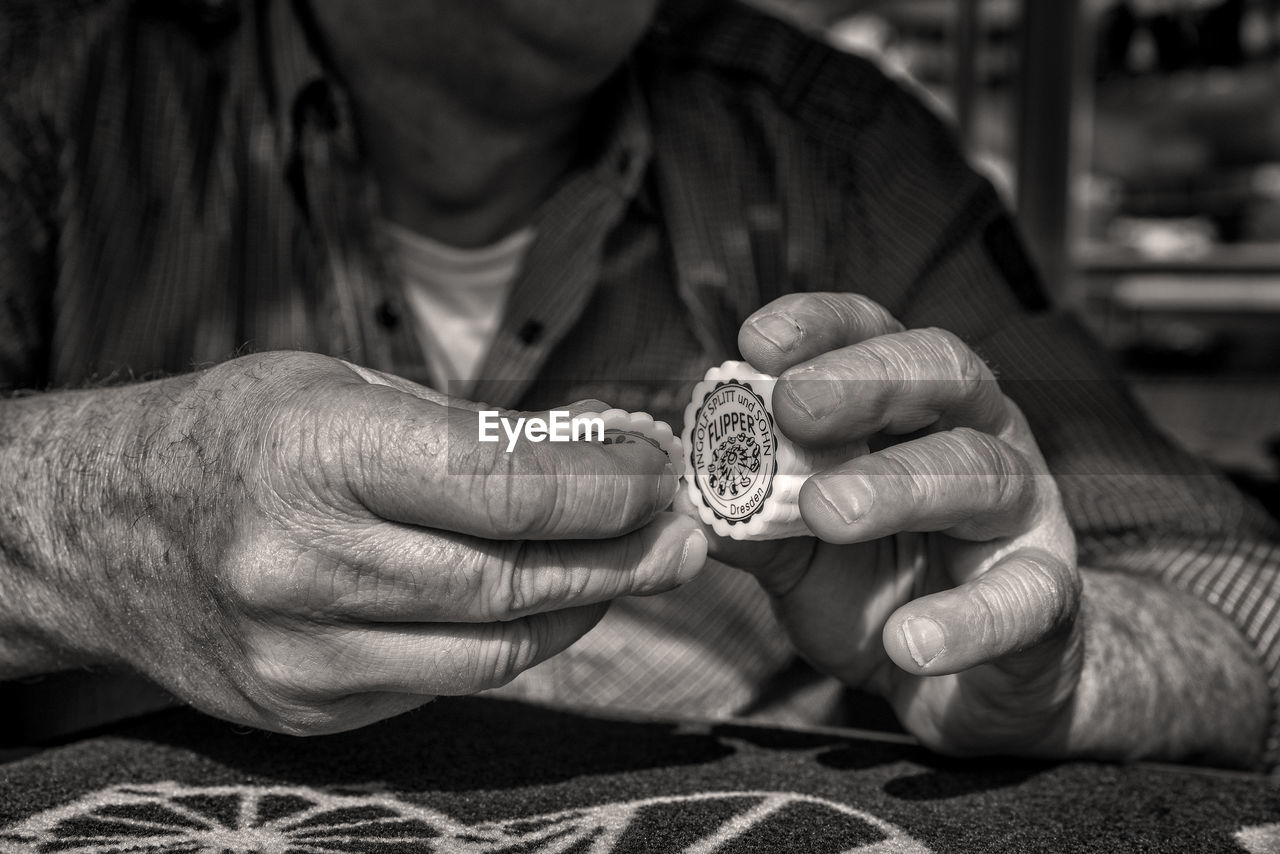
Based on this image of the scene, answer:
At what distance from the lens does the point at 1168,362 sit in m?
2.46

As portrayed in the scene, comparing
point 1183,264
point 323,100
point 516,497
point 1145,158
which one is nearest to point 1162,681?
point 516,497

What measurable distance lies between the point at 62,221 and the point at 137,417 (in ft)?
1.50

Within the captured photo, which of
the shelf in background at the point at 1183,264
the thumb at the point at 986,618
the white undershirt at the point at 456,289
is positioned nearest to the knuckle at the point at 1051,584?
the thumb at the point at 986,618

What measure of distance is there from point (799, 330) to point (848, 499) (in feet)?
0.26

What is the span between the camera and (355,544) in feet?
1.64

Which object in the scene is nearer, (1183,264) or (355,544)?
(355,544)

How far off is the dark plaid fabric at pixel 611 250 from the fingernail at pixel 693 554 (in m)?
0.23

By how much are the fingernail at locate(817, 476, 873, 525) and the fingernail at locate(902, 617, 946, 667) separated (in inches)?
2.6

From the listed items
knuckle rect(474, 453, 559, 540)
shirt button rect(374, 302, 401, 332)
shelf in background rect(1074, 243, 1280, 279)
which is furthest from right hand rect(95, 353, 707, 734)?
shelf in background rect(1074, 243, 1280, 279)

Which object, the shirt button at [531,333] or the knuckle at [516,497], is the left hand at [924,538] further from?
the shirt button at [531,333]

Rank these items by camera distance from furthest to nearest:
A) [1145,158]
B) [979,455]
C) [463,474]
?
[1145,158] < [979,455] < [463,474]

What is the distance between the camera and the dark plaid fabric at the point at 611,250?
888 millimetres

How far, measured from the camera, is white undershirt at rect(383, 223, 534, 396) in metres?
1.02

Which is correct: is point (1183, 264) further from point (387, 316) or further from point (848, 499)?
point (848, 499)
